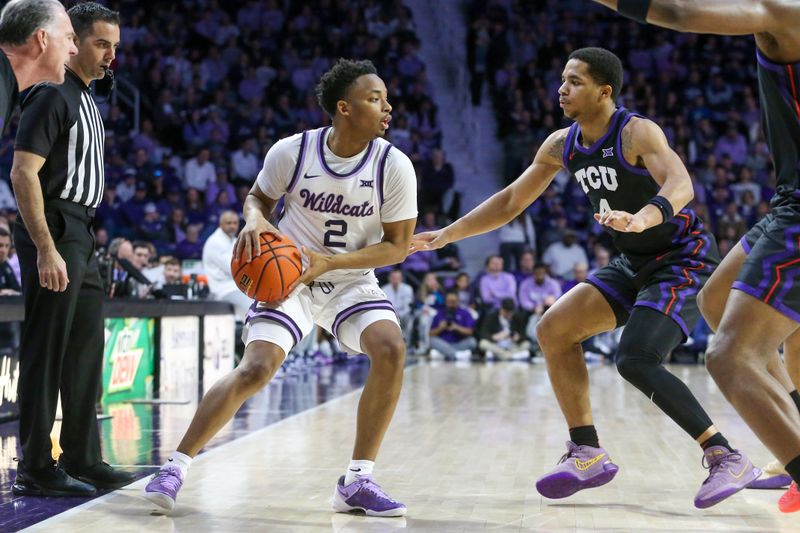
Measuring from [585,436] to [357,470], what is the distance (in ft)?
→ 3.27

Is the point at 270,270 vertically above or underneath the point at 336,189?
underneath

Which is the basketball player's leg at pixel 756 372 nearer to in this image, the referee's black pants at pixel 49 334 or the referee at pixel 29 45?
the referee at pixel 29 45

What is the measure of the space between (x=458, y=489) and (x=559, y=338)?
2.59ft

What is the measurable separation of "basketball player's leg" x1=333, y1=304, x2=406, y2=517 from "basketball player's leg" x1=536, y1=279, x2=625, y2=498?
72cm

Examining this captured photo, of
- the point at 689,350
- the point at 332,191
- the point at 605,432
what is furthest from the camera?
the point at 689,350

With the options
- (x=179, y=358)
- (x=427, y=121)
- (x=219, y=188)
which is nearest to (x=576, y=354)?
(x=179, y=358)

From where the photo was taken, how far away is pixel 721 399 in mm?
8555

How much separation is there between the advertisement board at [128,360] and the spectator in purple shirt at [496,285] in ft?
23.4

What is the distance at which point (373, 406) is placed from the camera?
12.8ft

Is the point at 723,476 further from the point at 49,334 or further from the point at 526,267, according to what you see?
the point at 526,267

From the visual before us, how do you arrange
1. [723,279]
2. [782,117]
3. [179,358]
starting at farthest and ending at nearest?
[179,358] < [723,279] < [782,117]

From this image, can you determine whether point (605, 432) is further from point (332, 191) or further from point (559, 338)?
point (332, 191)

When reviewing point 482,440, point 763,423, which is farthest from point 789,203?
point 482,440

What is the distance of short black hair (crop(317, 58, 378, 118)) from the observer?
13.2ft
